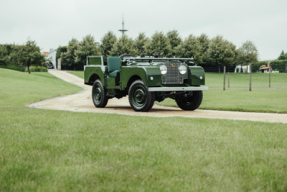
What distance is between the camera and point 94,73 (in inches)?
491

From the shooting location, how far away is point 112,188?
3033mm

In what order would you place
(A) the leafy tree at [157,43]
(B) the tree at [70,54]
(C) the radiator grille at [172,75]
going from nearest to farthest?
(C) the radiator grille at [172,75]
(A) the leafy tree at [157,43]
(B) the tree at [70,54]

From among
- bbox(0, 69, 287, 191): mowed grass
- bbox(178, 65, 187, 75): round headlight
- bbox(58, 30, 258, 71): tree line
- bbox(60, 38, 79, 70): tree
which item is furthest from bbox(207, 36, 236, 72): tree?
bbox(0, 69, 287, 191): mowed grass

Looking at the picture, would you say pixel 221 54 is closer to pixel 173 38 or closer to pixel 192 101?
pixel 173 38

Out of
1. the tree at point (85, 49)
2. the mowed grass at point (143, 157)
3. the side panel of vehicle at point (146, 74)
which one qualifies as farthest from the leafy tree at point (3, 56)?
the mowed grass at point (143, 157)

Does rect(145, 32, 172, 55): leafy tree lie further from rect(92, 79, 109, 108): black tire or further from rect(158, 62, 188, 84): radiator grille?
rect(158, 62, 188, 84): radiator grille

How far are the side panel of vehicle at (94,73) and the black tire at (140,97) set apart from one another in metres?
1.89

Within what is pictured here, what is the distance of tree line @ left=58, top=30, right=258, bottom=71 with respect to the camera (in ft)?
182

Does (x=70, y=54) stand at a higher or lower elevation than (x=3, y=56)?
higher

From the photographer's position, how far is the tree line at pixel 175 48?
55.4 m

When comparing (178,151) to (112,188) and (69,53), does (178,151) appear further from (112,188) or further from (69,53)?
(69,53)

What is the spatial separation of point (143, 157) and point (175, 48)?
181 ft

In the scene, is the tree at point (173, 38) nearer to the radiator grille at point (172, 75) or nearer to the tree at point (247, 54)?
the tree at point (247, 54)

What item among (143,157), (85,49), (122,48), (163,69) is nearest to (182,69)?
(163,69)
